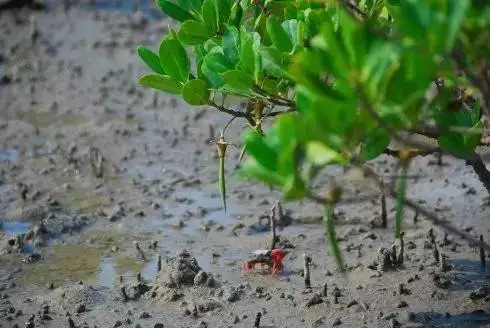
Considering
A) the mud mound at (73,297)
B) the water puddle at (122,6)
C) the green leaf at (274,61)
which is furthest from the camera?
the water puddle at (122,6)

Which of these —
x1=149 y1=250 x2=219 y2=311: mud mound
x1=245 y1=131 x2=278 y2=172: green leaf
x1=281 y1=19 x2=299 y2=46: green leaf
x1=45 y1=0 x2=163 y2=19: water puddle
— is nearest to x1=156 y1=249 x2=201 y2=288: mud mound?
x1=149 y1=250 x2=219 y2=311: mud mound

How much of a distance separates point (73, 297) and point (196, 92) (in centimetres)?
136

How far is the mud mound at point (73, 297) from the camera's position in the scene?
4079 mm

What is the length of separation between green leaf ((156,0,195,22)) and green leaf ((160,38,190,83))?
21cm

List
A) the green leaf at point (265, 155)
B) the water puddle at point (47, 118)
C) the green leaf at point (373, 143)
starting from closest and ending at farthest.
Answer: the green leaf at point (265, 155), the green leaf at point (373, 143), the water puddle at point (47, 118)

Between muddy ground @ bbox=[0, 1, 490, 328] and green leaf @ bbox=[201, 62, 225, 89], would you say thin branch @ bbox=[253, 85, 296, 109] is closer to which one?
green leaf @ bbox=[201, 62, 225, 89]

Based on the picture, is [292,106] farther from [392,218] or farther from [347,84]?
[392,218]

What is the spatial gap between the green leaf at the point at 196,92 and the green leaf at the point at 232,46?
0.42 ft

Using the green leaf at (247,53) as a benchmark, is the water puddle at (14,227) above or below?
below

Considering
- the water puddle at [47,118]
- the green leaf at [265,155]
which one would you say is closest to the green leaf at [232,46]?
the green leaf at [265,155]

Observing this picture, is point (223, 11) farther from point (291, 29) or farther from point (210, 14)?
point (291, 29)

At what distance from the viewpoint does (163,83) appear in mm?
3232

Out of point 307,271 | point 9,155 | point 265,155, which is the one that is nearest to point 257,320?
point 307,271

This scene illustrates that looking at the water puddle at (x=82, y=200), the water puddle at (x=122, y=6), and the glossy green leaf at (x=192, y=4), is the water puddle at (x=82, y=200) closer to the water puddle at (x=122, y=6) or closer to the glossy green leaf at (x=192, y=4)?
the glossy green leaf at (x=192, y=4)
